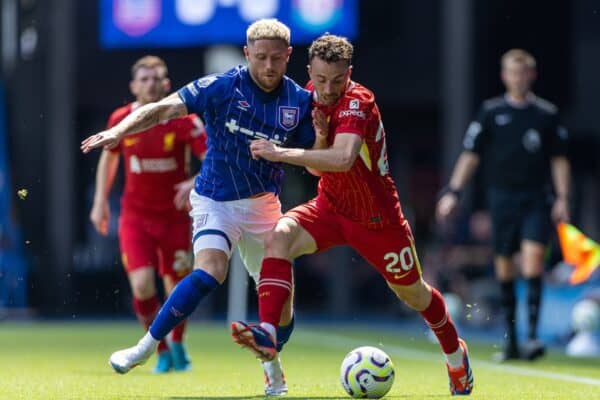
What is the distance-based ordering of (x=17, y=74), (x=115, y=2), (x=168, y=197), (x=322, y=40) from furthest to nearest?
(x=17, y=74), (x=115, y=2), (x=168, y=197), (x=322, y=40)

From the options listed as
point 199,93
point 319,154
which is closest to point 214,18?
point 199,93

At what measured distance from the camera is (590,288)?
14141mm

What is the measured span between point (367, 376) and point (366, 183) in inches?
40.6

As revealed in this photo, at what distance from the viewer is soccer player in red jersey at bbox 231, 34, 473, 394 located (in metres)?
7.41

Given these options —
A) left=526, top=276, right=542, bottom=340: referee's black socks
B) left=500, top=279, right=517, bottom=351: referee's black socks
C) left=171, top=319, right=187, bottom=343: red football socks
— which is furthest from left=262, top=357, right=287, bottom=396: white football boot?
left=526, top=276, right=542, bottom=340: referee's black socks

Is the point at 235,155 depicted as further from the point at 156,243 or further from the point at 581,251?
the point at 581,251

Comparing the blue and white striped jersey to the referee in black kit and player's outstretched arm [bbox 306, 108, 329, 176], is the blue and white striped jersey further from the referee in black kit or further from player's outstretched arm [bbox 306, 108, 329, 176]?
the referee in black kit

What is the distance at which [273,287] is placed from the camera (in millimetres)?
7504

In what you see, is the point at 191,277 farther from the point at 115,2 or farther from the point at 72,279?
the point at 72,279

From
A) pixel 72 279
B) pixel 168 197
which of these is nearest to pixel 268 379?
pixel 168 197

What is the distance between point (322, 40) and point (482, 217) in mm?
11143

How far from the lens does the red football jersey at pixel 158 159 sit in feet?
33.6

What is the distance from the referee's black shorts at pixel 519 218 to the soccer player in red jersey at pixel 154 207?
277 centimetres

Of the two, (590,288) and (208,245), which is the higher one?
(208,245)
